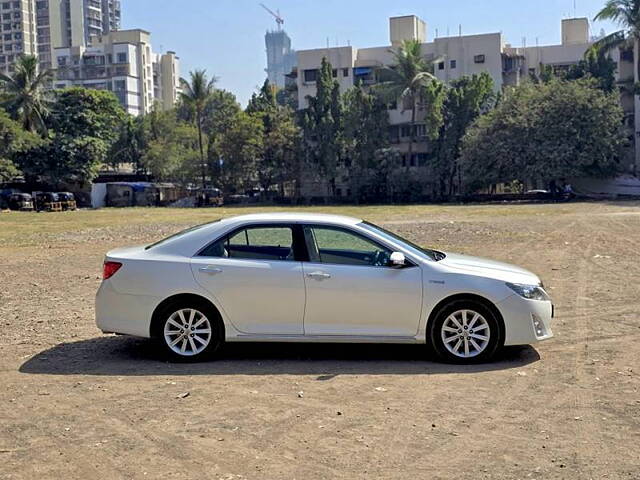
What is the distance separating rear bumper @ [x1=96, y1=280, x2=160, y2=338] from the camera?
7840 millimetres

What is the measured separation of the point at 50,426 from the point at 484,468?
318 centimetres

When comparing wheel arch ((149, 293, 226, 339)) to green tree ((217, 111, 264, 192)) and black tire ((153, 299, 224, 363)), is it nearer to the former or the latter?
black tire ((153, 299, 224, 363))

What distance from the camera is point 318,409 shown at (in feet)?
20.5

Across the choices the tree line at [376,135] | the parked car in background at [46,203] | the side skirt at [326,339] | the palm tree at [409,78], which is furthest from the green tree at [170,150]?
the side skirt at [326,339]

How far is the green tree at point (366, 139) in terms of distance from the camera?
64250mm

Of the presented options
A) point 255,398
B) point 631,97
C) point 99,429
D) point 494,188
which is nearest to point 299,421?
point 255,398

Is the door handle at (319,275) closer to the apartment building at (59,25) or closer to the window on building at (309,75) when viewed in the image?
the window on building at (309,75)

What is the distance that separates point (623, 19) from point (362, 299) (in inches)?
2261

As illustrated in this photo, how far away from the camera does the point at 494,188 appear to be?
64750mm

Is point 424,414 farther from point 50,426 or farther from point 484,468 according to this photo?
point 50,426

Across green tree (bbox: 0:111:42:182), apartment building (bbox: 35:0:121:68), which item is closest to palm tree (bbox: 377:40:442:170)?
green tree (bbox: 0:111:42:182)

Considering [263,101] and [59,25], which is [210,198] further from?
[59,25]

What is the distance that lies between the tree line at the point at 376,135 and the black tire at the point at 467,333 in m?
50.7

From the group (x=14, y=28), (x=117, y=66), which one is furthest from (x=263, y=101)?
(x=14, y=28)
